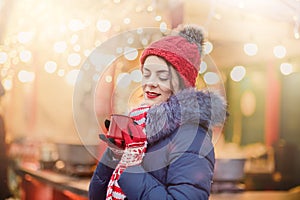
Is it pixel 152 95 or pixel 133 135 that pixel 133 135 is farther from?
pixel 152 95

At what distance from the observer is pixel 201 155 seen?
138 cm

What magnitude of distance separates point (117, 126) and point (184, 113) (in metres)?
0.20

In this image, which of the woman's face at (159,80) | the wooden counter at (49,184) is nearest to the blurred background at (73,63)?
the wooden counter at (49,184)

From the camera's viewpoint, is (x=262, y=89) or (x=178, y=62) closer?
(x=178, y=62)

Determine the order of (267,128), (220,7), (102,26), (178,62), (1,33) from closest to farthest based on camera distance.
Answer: (178,62) < (1,33) < (102,26) < (220,7) < (267,128)

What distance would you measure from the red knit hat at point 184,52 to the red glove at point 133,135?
0.70ft

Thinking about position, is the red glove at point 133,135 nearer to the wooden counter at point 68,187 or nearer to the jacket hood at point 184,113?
the jacket hood at point 184,113

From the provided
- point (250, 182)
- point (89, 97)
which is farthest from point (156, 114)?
point (250, 182)

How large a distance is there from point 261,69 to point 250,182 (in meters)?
2.01

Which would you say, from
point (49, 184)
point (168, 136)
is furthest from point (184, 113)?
point (49, 184)

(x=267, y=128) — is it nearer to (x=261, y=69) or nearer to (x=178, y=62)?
(x=261, y=69)

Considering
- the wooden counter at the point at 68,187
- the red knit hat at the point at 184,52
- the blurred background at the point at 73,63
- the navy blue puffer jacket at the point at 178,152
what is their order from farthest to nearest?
the wooden counter at the point at 68,187 < the blurred background at the point at 73,63 < the red knit hat at the point at 184,52 < the navy blue puffer jacket at the point at 178,152

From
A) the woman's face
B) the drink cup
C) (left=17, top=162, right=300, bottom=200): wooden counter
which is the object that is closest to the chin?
the woman's face

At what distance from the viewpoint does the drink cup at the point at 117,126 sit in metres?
1.40
